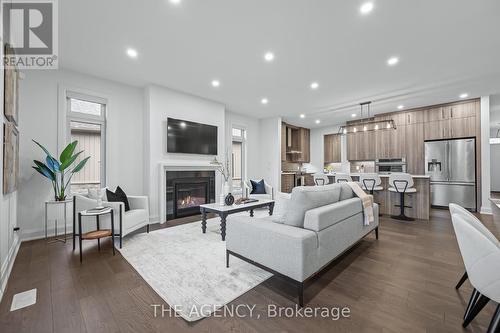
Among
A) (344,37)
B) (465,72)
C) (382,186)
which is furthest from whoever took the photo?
(382,186)

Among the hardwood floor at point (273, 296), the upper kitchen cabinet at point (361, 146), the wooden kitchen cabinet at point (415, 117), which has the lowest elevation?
the hardwood floor at point (273, 296)

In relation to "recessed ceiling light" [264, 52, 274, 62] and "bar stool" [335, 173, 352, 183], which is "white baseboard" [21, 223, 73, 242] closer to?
"recessed ceiling light" [264, 52, 274, 62]

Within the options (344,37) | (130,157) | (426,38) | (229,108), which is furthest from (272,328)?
(229,108)

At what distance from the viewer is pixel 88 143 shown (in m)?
4.08

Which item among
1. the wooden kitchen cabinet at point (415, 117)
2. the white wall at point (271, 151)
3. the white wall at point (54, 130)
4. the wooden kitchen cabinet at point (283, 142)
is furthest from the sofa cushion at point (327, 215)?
the wooden kitchen cabinet at point (415, 117)

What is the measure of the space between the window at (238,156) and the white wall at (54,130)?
3.05 meters

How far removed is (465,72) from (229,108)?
5.16 metres

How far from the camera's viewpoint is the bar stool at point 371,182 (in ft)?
15.7

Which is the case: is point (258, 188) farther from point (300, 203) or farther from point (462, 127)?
point (462, 127)

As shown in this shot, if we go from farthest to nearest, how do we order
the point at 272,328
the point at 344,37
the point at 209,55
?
the point at 209,55 → the point at 344,37 → the point at 272,328

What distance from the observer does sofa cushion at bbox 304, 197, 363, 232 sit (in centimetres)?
189

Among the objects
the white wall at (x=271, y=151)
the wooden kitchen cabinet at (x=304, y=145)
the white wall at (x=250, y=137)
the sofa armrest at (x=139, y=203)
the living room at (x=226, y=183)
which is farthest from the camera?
the wooden kitchen cabinet at (x=304, y=145)

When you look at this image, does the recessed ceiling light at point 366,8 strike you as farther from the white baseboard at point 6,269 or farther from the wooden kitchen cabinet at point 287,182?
the wooden kitchen cabinet at point 287,182

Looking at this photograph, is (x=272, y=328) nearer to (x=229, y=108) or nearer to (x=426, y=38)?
(x=426, y=38)
